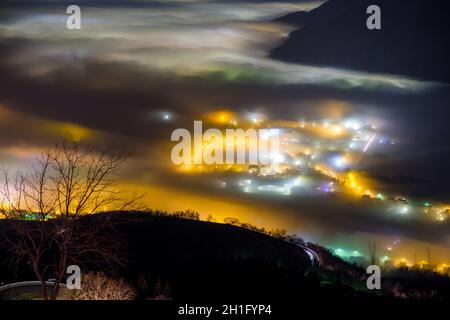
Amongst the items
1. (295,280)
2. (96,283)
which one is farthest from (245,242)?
(96,283)

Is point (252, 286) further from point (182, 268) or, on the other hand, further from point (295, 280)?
point (182, 268)

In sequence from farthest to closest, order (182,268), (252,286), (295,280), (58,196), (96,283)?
(182,268), (295,280), (252,286), (96,283), (58,196)
